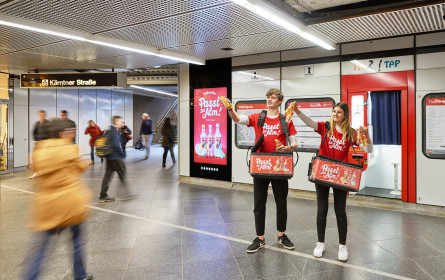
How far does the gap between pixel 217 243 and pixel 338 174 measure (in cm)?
176

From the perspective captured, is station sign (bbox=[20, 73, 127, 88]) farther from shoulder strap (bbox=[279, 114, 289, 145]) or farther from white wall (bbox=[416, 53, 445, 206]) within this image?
white wall (bbox=[416, 53, 445, 206])

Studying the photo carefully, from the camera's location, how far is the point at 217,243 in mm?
4023

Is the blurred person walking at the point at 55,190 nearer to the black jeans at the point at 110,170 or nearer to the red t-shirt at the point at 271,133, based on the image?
the red t-shirt at the point at 271,133

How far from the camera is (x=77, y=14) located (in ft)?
14.2

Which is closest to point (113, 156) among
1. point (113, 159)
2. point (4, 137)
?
point (113, 159)

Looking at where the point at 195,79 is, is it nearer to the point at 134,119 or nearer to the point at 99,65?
the point at 99,65

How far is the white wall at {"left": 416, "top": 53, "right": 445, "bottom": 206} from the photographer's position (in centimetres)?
521

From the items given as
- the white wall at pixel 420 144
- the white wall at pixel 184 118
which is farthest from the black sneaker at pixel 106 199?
the white wall at pixel 420 144

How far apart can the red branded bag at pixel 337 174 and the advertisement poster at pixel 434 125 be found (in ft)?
9.19

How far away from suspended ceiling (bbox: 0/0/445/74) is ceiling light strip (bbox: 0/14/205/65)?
0.31 ft

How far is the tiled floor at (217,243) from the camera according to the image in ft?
10.6

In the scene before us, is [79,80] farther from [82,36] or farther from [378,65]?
[378,65]

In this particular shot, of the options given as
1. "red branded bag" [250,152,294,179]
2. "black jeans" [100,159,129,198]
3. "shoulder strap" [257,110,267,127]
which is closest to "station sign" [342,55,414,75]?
"shoulder strap" [257,110,267,127]

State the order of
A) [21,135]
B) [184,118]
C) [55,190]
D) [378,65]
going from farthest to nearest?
[21,135] < [184,118] < [378,65] < [55,190]
